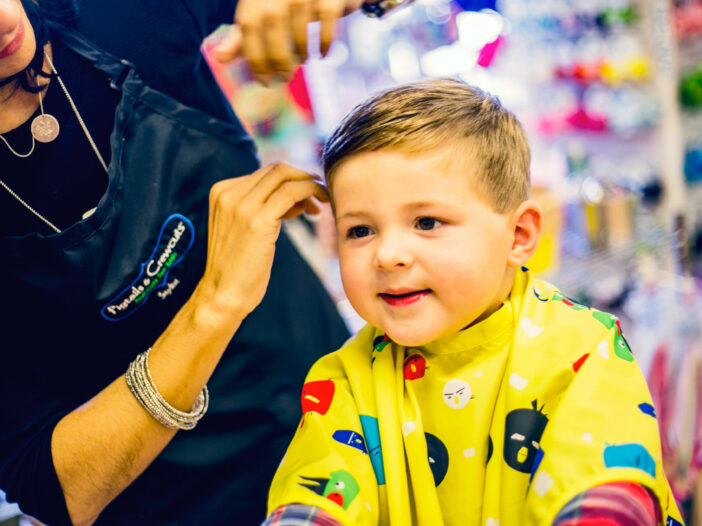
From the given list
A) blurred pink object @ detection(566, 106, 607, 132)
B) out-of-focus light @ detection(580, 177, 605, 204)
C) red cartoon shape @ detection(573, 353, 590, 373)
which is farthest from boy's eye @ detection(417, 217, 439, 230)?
blurred pink object @ detection(566, 106, 607, 132)

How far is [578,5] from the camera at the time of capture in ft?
8.46

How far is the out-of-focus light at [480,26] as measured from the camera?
239 cm

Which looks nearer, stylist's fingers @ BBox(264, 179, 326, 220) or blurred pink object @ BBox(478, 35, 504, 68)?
stylist's fingers @ BBox(264, 179, 326, 220)

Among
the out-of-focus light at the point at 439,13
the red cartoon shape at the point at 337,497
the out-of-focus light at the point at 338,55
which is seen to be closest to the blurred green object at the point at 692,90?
the out-of-focus light at the point at 439,13

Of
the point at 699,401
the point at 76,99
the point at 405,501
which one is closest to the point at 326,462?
the point at 405,501

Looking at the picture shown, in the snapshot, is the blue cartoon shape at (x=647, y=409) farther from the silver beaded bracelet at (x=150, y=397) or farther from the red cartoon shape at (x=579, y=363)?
the silver beaded bracelet at (x=150, y=397)

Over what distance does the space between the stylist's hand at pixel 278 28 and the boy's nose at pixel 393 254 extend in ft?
1.08

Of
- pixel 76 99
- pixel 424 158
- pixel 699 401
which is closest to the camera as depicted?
pixel 424 158

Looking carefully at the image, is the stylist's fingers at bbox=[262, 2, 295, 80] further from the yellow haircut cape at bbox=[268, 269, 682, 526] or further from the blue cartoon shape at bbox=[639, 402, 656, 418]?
the blue cartoon shape at bbox=[639, 402, 656, 418]

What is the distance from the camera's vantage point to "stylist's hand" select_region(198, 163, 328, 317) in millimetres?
834

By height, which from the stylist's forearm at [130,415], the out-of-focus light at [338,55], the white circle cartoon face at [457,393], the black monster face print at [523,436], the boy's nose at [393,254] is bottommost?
the black monster face print at [523,436]

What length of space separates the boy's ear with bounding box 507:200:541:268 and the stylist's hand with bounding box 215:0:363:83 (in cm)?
40

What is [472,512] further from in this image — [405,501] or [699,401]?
[699,401]

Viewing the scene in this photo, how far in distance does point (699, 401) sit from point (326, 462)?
148cm
